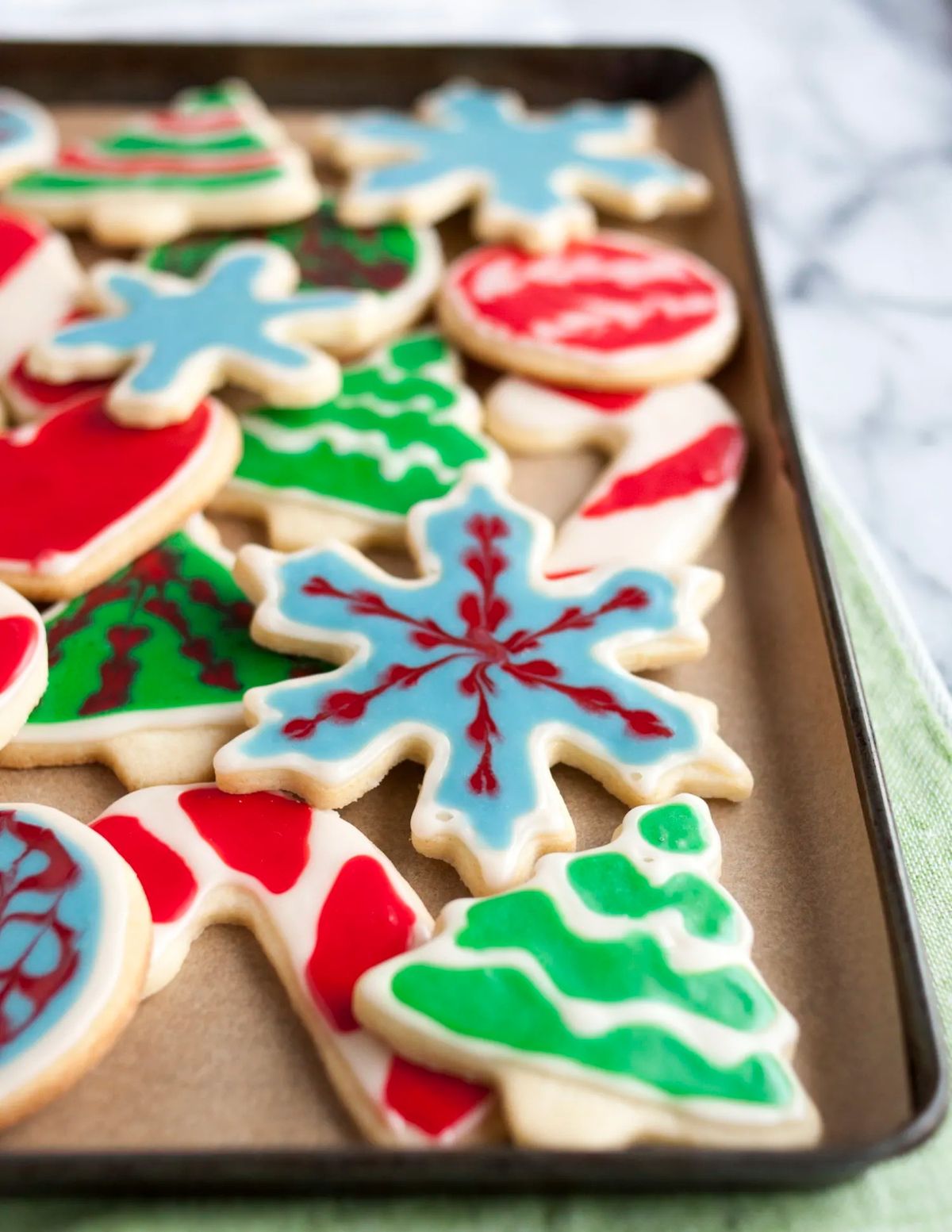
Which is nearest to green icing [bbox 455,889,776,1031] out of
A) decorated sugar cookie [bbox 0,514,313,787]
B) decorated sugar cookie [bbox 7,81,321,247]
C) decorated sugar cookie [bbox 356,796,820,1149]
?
decorated sugar cookie [bbox 356,796,820,1149]

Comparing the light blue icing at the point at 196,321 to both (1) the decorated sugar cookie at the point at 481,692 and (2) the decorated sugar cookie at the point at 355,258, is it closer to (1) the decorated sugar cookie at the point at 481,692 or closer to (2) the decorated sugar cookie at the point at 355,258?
(2) the decorated sugar cookie at the point at 355,258

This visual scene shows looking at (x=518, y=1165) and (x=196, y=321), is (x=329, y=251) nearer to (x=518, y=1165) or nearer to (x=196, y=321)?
(x=196, y=321)

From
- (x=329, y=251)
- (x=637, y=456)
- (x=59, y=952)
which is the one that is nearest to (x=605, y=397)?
(x=637, y=456)

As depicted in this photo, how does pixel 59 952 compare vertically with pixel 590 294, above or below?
below

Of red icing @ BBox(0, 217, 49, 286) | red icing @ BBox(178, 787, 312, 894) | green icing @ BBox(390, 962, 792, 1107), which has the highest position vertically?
green icing @ BBox(390, 962, 792, 1107)

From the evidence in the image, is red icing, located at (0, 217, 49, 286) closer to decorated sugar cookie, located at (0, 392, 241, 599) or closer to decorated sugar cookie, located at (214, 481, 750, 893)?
decorated sugar cookie, located at (0, 392, 241, 599)

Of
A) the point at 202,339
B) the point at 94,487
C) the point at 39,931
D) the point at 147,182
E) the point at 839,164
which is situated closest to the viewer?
the point at 39,931

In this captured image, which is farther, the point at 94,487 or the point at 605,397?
the point at 605,397

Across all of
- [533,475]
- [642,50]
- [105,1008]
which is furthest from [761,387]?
[105,1008]
